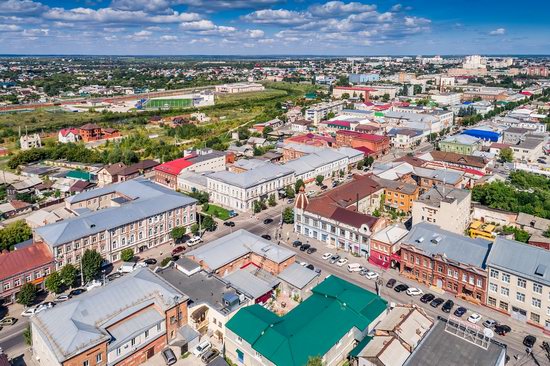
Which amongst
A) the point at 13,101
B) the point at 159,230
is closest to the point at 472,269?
the point at 159,230

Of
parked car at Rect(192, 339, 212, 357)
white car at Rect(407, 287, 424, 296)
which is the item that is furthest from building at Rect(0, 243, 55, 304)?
white car at Rect(407, 287, 424, 296)

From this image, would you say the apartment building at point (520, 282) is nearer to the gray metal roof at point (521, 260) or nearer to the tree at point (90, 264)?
the gray metal roof at point (521, 260)

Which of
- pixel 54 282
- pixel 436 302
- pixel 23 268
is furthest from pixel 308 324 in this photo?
pixel 23 268

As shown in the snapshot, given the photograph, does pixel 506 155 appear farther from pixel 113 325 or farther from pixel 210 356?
pixel 113 325

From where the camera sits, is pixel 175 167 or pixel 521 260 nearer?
pixel 521 260

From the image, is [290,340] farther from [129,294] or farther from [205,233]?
[205,233]
